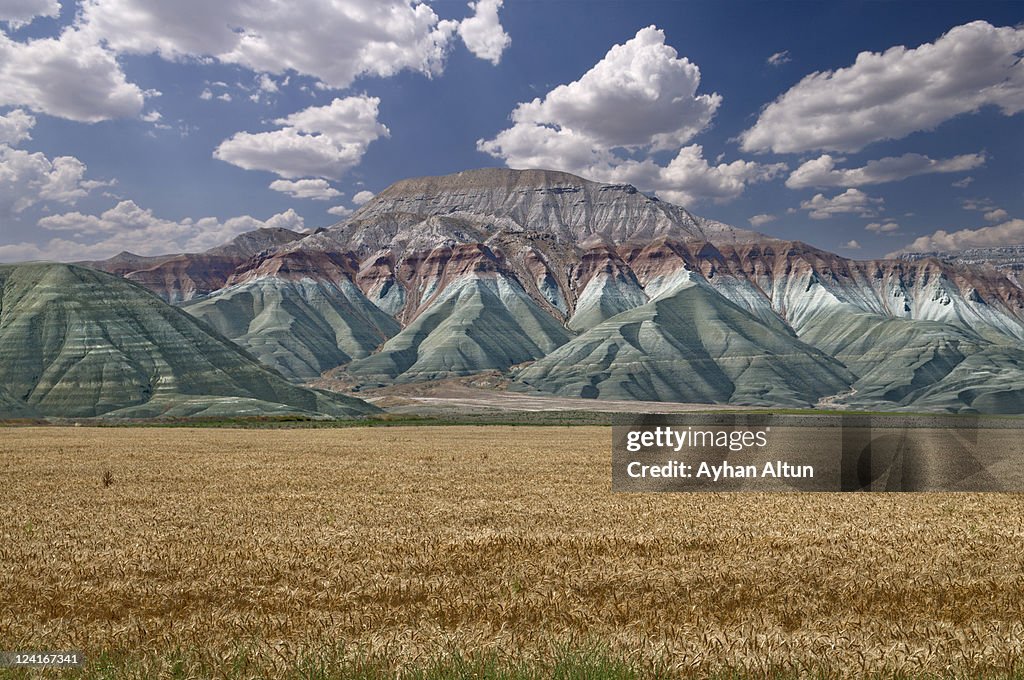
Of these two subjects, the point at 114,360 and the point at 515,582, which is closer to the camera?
the point at 515,582

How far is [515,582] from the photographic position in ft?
41.6

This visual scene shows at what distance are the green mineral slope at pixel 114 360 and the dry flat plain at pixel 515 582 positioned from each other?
127 metres

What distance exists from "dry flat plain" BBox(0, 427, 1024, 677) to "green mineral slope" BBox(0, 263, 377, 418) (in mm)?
126565

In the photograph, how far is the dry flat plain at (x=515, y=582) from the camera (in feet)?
29.0

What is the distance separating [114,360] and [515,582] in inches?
6743

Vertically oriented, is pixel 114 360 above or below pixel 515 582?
above

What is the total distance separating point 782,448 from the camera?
50469mm

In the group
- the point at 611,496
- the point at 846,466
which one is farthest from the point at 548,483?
the point at 846,466

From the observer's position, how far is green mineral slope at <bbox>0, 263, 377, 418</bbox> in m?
144

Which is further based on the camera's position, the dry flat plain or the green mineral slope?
the green mineral slope

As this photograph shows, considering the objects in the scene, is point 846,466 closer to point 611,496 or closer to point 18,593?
point 611,496

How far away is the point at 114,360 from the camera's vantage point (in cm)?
15550

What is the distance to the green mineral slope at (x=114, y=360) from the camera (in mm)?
143625

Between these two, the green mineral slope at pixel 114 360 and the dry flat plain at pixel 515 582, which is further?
the green mineral slope at pixel 114 360
